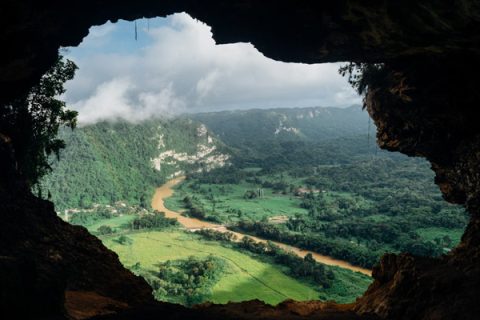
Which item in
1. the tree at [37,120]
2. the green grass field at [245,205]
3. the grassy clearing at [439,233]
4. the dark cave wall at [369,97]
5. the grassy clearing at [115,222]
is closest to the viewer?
the dark cave wall at [369,97]

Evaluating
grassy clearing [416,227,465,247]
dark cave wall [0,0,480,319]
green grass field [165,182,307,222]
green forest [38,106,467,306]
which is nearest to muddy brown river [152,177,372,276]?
green forest [38,106,467,306]

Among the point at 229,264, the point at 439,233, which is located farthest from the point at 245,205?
the point at 439,233

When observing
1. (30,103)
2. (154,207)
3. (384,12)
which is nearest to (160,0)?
(30,103)

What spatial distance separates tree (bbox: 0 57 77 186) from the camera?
26844 millimetres

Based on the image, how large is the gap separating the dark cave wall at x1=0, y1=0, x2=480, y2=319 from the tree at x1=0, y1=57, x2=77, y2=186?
3238mm

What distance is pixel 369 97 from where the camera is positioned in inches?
1201

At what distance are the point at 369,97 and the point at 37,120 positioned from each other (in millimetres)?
26636

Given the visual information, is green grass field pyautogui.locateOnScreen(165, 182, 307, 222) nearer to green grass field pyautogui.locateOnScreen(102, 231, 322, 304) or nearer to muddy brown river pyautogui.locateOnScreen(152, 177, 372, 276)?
muddy brown river pyautogui.locateOnScreen(152, 177, 372, 276)

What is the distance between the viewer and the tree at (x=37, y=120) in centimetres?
2684

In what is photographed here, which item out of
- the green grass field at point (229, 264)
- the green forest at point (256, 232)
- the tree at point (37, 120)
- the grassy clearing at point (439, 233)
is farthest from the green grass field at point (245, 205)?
the tree at point (37, 120)

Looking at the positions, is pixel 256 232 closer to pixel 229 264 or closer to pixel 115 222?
pixel 229 264

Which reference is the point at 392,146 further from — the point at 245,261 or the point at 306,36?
the point at 245,261

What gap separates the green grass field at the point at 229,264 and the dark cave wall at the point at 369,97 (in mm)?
51421

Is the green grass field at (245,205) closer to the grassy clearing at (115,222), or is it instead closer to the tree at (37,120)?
the grassy clearing at (115,222)
